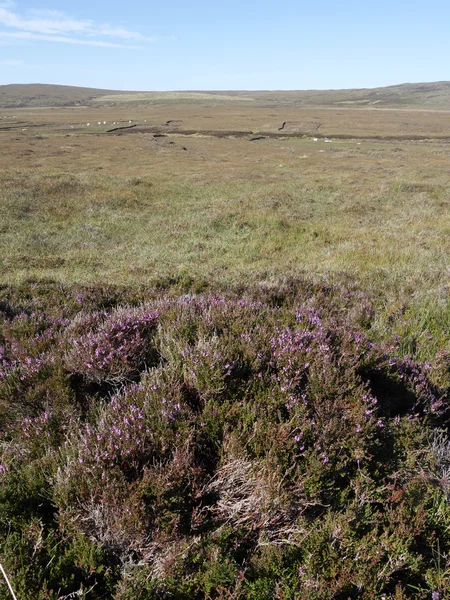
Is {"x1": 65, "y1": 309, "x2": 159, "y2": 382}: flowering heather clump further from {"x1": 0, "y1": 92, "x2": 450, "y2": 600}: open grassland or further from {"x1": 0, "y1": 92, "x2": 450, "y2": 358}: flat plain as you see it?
{"x1": 0, "y1": 92, "x2": 450, "y2": 358}: flat plain

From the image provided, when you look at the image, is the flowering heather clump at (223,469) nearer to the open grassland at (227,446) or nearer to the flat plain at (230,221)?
the open grassland at (227,446)

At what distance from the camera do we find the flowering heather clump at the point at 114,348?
377cm

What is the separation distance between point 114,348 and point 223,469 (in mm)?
1752

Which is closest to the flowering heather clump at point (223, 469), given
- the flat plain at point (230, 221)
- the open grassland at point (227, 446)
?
the open grassland at point (227, 446)

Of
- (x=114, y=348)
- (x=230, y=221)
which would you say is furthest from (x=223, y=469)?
(x=230, y=221)

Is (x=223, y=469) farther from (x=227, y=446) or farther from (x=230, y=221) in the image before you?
(x=230, y=221)

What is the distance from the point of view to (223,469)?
2.82 metres

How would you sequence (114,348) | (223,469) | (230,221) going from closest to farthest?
(223,469), (114,348), (230,221)

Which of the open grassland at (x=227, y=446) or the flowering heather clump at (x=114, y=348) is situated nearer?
the open grassland at (x=227, y=446)

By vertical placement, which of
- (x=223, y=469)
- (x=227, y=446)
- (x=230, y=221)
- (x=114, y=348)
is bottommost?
(x=223, y=469)

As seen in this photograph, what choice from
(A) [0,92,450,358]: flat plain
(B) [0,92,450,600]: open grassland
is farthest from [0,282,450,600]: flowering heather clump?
(A) [0,92,450,358]: flat plain

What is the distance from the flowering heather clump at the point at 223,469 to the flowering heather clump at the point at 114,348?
0.8 inches

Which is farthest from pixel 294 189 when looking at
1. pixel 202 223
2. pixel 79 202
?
pixel 79 202

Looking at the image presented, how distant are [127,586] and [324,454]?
56.3 inches
